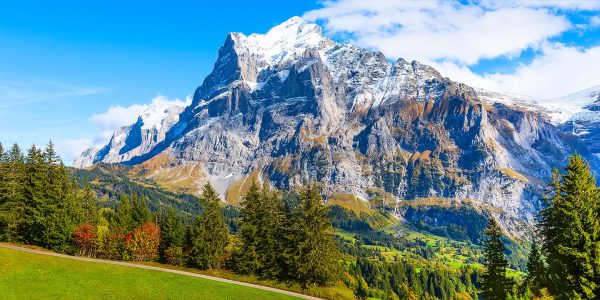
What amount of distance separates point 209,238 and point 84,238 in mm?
29730

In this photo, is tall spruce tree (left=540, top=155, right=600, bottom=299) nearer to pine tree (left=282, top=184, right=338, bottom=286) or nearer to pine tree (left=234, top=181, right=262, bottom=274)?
pine tree (left=282, top=184, right=338, bottom=286)

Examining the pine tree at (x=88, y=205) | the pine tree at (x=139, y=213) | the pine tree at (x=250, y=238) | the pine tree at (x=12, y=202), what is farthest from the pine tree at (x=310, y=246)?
the pine tree at (x=88, y=205)

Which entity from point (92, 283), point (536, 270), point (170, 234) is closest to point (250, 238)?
point (92, 283)

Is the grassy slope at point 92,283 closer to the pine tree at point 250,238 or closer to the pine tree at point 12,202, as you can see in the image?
the pine tree at point 250,238

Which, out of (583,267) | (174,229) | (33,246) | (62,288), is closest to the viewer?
(583,267)

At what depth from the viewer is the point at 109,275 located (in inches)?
2859

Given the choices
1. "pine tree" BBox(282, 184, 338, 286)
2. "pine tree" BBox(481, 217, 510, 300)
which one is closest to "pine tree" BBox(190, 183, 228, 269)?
"pine tree" BBox(282, 184, 338, 286)

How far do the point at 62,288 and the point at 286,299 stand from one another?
1290 inches

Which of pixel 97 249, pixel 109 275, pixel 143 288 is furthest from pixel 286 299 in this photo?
pixel 97 249

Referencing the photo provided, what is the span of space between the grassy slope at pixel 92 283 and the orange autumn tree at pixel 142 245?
76.8 feet

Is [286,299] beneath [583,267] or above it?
beneath

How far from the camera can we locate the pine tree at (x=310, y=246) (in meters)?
81.0

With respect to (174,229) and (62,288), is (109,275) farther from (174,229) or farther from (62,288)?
(174,229)

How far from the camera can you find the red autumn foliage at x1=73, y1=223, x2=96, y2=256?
97.5 m
